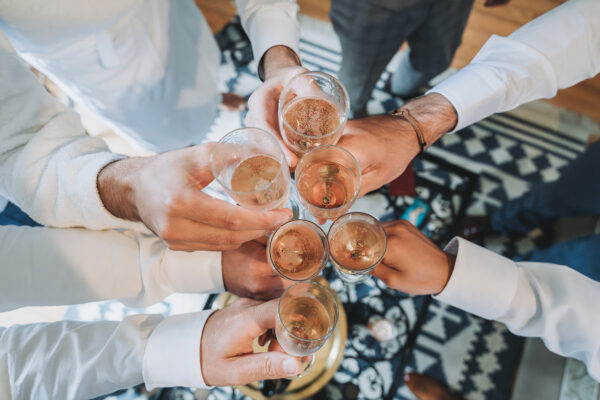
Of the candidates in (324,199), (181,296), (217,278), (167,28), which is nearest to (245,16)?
(167,28)

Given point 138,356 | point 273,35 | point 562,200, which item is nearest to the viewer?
point 138,356

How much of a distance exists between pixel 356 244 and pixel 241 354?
0.60 m

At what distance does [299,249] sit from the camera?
1.35 m

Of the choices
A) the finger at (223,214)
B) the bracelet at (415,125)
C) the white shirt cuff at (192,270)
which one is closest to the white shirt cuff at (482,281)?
the bracelet at (415,125)

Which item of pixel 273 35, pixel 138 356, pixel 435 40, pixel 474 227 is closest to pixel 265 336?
pixel 138 356

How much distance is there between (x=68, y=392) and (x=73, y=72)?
4.59 feet

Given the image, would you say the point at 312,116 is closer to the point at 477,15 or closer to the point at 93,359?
the point at 93,359

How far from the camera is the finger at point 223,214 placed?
1046 mm

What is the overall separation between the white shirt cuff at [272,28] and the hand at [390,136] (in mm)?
581

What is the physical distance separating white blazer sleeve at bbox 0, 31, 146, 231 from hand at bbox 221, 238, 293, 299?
0.38m

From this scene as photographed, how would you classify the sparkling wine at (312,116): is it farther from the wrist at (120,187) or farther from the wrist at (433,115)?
the wrist at (120,187)

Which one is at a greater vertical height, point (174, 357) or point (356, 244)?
point (356, 244)

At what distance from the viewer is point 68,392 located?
4.09ft

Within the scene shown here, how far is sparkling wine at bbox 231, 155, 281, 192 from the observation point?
121cm
